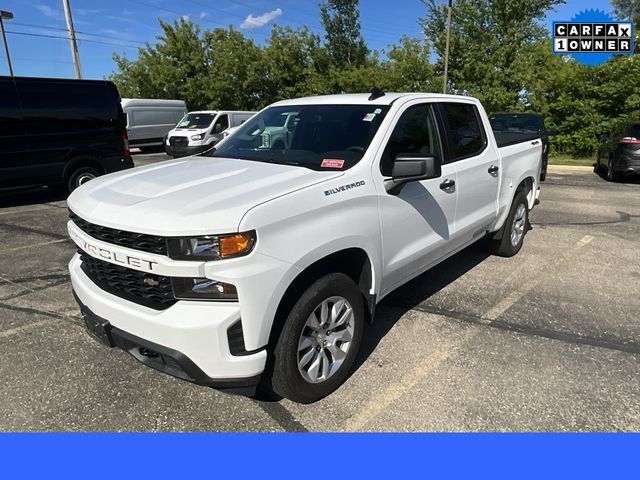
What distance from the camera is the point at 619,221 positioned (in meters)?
7.71

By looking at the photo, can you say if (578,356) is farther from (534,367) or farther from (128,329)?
(128,329)

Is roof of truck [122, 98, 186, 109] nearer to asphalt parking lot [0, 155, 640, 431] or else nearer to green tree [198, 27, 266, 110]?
green tree [198, 27, 266, 110]

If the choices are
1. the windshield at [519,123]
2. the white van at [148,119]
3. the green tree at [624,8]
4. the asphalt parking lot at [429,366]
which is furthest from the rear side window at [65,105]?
the green tree at [624,8]

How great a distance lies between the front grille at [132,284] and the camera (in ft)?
7.93

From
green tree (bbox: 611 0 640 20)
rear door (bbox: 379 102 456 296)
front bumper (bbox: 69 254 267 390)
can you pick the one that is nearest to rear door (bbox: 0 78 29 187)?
front bumper (bbox: 69 254 267 390)

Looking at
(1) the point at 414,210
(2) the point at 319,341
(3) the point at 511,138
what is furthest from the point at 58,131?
(2) the point at 319,341

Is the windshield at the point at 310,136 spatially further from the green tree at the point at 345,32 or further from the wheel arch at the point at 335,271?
the green tree at the point at 345,32

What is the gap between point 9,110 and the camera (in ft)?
27.3

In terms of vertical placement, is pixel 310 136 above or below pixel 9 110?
below

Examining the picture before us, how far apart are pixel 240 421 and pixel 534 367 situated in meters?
2.00

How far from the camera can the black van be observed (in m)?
8.41

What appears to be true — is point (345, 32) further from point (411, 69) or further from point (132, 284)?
point (132, 284)

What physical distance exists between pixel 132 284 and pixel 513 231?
4516 mm

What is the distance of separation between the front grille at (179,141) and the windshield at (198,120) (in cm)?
102
